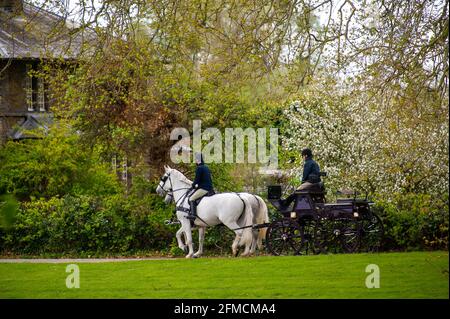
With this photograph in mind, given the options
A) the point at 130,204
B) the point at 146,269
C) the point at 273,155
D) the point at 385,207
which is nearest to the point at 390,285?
the point at 146,269

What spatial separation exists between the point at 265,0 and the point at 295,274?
19.2 ft

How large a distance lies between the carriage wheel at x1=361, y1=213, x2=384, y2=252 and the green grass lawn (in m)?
2.04

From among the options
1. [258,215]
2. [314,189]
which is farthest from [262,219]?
[314,189]

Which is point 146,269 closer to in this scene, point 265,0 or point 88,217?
point 265,0

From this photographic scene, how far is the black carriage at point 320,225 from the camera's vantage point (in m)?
18.2

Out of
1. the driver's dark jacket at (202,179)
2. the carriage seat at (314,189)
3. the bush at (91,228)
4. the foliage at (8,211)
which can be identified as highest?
the foliage at (8,211)

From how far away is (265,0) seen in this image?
16.4 m

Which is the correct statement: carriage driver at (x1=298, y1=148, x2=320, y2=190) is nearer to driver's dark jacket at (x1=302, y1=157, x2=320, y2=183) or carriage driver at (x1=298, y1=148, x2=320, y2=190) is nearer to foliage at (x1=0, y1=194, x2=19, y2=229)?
driver's dark jacket at (x1=302, y1=157, x2=320, y2=183)

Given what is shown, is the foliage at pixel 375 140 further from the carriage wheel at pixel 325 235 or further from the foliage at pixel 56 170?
the foliage at pixel 56 170

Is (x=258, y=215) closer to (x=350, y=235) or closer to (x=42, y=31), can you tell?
(x=350, y=235)

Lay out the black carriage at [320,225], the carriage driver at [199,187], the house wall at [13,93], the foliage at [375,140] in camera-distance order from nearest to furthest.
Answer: the foliage at [375,140] < the black carriage at [320,225] < the carriage driver at [199,187] < the house wall at [13,93]

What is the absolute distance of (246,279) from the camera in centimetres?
1373

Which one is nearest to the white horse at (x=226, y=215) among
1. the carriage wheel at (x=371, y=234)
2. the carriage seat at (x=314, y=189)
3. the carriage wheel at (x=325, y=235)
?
the carriage seat at (x=314, y=189)

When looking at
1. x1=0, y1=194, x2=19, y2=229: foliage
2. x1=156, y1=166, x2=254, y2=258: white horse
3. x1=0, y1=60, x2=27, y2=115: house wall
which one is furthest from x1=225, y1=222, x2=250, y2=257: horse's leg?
x1=0, y1=60, x2=27, y2=115: house wall
